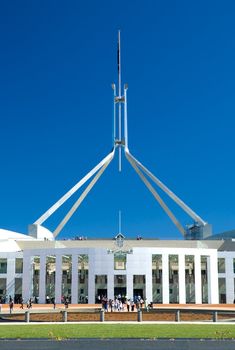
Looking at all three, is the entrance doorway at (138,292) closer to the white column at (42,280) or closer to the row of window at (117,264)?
the row of window at (117,264)

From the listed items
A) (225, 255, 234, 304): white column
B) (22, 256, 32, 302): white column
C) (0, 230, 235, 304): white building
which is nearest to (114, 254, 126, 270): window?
(0, 230, 235, 304): white building

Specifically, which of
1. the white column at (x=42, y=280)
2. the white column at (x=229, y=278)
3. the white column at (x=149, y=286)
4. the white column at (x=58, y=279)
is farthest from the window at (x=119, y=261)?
the white column at (x=229, y=278)

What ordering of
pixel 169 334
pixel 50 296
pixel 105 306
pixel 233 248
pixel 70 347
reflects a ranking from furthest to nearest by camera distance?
1. pixel 233 248
2. pixel 50 296
3. pixel 105 306
4. pixel 169 334
5. pixel 70 347

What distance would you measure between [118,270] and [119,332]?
34.4 m

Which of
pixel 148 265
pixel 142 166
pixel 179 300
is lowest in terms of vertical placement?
pixel 179 300

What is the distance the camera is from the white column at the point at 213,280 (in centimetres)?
6084

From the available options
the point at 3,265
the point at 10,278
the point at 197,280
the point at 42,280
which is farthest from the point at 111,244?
the point at 3,265

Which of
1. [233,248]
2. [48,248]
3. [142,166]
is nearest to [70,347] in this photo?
[48,248]

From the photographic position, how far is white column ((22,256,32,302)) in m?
58.9

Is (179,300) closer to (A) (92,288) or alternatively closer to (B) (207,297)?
(B) (207,297)

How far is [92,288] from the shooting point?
55.7 meters

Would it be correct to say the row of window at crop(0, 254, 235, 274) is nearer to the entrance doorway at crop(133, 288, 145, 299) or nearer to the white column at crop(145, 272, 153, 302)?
the white column at crop(145, 272, 153, 302)

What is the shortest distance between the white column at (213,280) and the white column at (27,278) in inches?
810

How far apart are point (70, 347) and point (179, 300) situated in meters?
41.0
